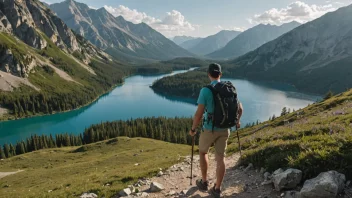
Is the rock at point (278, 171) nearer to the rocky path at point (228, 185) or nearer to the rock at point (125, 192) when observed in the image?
the rocky path at point (228, 185)

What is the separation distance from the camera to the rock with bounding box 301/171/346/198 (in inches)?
391

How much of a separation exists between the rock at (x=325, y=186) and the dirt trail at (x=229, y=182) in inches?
70.4

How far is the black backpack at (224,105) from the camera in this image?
11186 mm

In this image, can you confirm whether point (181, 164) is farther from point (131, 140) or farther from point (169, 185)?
point (131, 140)

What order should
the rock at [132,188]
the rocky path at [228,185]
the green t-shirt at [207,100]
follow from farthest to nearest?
the rock at [132,188] < the rocky path at [228,185] < the green t-shirt at [207,100]

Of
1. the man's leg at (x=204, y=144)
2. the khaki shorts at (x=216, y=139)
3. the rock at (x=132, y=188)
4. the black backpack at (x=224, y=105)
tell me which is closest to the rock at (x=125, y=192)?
the rock at (x=132, y=188)

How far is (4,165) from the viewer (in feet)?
237

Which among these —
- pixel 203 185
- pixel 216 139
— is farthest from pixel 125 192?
pixel 216 139

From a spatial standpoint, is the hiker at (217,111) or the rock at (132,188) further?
the rock at (132,188)

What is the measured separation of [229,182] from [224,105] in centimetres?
551

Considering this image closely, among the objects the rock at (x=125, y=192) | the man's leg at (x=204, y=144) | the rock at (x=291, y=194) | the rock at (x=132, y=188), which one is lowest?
the rock at (x=132, y=188)

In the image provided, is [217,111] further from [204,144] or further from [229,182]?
[229,182]

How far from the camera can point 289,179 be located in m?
11.5

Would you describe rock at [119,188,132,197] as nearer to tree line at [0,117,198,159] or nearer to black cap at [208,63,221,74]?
black cap at [208,63,221,74]
